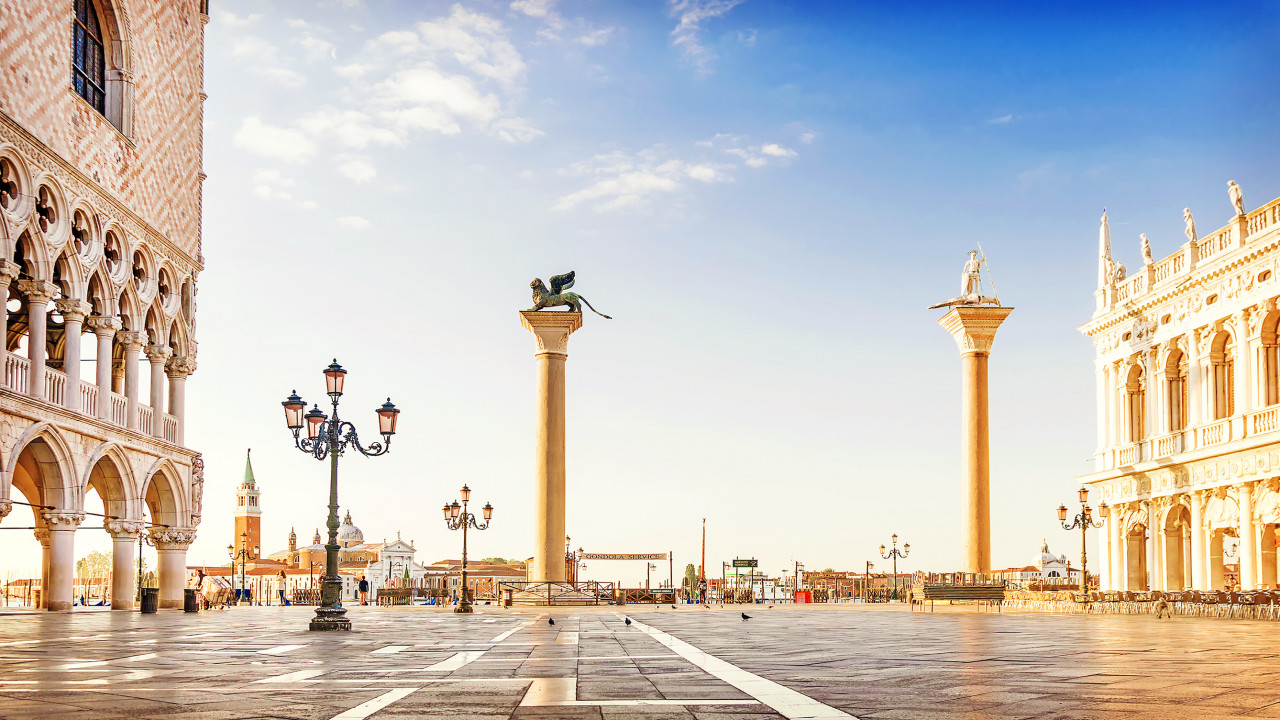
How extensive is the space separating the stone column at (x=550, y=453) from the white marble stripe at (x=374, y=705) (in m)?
30.6

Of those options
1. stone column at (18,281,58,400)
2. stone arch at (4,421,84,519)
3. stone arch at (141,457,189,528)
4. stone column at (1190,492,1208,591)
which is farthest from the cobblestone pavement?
stone column at (1190,492,1208,591)

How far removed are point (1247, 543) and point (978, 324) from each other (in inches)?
435

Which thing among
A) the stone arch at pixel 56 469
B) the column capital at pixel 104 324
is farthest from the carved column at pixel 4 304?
the column capital at pixel 104 324

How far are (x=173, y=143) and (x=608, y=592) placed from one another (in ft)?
74.2

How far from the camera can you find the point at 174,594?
36.5m

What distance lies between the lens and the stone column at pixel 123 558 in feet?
106

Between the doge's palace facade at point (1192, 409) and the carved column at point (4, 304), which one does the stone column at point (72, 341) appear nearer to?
the carved column at point (4, 304)

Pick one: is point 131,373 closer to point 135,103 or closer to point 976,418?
point 135,103

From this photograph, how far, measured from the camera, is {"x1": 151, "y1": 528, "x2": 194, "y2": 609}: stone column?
3562 cm

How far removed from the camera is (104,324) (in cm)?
3128

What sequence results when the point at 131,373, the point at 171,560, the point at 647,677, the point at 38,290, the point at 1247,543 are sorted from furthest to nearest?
the point at 171,560 < the point at 1247,543 < the point at 131,373 < the point at 38,290 < the point at 647,677

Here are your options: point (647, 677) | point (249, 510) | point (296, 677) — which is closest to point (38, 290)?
point (296, 677)

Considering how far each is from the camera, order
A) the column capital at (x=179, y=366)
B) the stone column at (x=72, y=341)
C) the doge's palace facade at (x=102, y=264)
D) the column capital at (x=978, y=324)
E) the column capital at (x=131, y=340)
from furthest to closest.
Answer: the column capital at (x=978, y=324), the column capital at (x=179, y=366), the column capital at (x=131, y=340), the stone column at (x=72, y=341), the doge's palace facade at (x=102, y=264)

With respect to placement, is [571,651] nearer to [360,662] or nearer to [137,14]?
[360,662]
